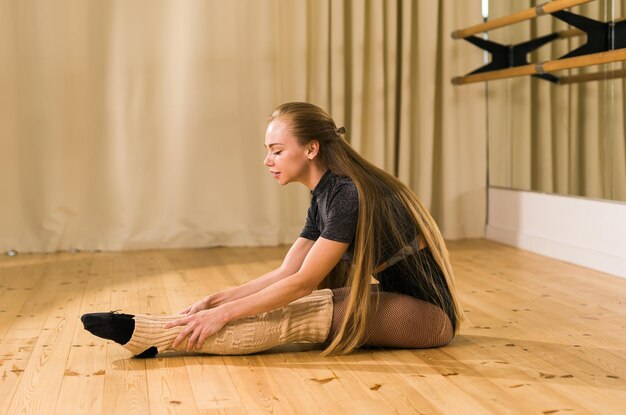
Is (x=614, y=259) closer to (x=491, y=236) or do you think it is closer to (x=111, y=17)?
(x=491, y=236)

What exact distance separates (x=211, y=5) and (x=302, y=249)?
235 cm

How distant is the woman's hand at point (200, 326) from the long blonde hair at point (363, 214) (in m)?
0.30

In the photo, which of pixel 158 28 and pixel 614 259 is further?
pixel 158 28

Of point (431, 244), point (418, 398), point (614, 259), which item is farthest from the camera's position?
point (614, 259)

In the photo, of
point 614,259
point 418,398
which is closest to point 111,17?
point 614,259

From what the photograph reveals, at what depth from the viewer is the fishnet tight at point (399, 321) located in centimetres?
231

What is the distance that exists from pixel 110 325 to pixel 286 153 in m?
0.62

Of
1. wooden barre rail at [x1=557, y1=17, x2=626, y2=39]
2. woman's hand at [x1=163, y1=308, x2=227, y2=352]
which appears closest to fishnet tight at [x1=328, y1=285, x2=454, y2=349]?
woman's hand at [x1=163, y1=308, x2=227, y2=352]

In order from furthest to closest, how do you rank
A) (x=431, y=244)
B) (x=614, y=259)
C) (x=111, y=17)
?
1. (x=111, y=17)
2. (x=614, y=259)
3. (x=431, y=244)

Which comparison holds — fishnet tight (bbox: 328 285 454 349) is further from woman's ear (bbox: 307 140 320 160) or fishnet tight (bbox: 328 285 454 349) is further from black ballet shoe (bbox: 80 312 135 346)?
black ballet shoe (bbox: 80 312 135 346)

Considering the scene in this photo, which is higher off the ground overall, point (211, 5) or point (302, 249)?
point (211, 5)

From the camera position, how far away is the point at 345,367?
219cm

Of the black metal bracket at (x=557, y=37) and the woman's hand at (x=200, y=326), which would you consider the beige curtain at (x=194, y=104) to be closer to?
the black metal bracket at (x=557, y=37)

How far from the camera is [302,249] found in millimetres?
2418
